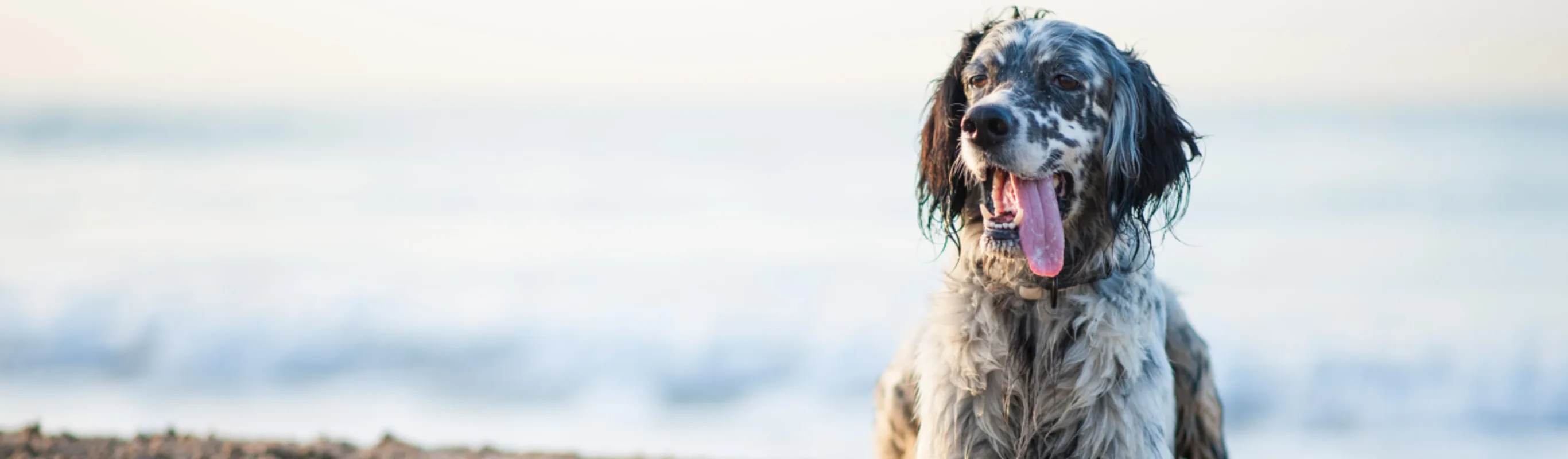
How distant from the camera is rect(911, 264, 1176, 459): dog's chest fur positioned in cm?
441

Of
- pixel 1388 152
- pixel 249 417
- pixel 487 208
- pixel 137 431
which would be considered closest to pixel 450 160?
pixel 487 208

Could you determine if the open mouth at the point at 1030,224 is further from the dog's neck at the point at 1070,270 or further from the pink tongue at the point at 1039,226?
the dog's neck at the point at 1070,270

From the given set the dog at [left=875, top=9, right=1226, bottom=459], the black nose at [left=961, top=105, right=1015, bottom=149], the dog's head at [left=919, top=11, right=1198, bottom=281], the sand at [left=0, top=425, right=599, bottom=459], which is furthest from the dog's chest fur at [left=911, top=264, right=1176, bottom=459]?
the sand at [left=0, top=425, right=599, bottom=459]

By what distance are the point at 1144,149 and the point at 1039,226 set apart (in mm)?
575

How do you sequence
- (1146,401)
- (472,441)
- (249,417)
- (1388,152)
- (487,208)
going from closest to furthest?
(1146,401), (472,441), (249,417), (487,208), (1388,152)

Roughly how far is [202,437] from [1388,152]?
26.2m

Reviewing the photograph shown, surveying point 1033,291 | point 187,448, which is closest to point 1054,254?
point 1033,291

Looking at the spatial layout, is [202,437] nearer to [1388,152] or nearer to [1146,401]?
[1146,401]

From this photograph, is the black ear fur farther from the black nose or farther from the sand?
the sand

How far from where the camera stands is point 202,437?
613 cm

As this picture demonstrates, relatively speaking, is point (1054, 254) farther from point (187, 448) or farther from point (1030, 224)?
point (187, 448)

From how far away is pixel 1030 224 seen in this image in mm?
4309

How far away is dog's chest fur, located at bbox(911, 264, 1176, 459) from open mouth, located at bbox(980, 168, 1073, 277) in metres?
0.23

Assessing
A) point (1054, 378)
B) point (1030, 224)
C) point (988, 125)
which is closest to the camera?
point (988, 125)
